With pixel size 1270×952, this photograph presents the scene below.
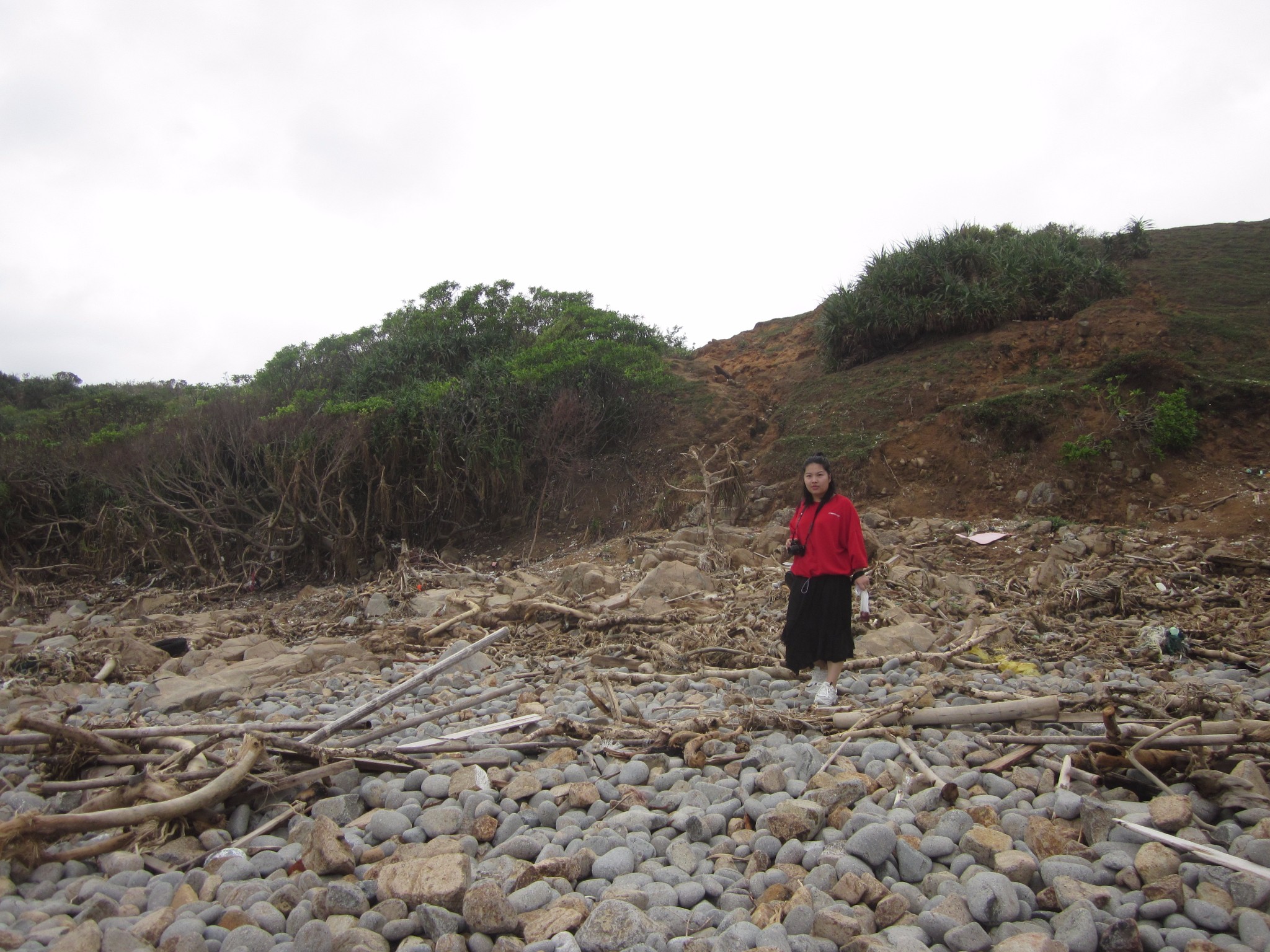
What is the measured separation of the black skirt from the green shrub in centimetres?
700

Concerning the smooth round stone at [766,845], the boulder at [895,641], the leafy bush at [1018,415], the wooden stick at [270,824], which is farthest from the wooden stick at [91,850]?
the leafy bush at [1018,415]

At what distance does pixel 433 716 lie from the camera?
3.89 m

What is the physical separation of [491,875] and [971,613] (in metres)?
4.83

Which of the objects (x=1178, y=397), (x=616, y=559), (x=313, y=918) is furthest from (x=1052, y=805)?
(x=1178, y=397)

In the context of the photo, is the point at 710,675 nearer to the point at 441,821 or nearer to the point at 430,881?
the point at 441,821

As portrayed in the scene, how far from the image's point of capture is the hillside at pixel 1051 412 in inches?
364

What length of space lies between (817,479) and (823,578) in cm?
59

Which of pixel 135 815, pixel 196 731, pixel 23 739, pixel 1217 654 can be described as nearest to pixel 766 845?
pixel 135 815

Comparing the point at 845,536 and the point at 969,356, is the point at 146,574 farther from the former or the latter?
the point at 969,356

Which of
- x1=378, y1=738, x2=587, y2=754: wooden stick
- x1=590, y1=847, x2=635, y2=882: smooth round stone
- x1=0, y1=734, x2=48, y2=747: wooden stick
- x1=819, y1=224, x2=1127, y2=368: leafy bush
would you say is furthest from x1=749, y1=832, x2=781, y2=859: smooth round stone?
x1=819, y1=224, x2=1127, y2=368: leafy bush

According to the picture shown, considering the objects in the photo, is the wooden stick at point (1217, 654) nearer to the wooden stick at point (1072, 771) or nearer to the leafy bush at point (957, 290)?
the wooden stick at point (1072, 771)

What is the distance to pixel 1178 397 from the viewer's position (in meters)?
9.52

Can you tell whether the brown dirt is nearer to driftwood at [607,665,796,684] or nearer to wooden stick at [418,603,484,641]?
wooden stick at [418,603,484,641]

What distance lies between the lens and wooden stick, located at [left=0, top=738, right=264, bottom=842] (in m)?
2.53
